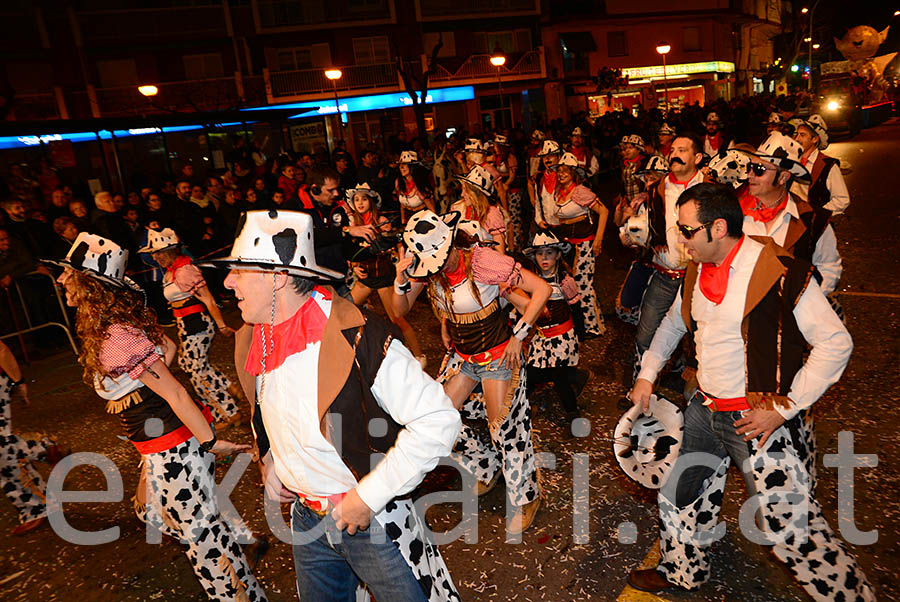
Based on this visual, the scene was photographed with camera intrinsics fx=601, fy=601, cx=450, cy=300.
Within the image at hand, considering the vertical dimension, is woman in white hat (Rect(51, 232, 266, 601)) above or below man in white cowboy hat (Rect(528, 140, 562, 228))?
below

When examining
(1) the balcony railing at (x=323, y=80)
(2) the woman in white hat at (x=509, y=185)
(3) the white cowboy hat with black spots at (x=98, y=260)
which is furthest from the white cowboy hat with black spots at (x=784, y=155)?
(1) the balcony railing at (x=323, y=80)

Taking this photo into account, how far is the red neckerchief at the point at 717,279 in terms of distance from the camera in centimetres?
288

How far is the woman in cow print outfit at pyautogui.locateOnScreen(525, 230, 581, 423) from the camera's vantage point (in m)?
5.54

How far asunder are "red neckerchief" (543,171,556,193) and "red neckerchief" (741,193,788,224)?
339 centimetres

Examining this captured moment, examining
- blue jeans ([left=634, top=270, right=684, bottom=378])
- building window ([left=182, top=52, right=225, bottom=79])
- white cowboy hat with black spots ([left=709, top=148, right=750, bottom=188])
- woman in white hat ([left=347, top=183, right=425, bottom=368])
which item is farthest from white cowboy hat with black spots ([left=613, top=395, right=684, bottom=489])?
building window ([left=182, top=52, right=225, bottom=79])

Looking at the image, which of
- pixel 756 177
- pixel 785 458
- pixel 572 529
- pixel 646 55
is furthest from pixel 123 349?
pixel 646 55

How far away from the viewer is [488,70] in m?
35.9

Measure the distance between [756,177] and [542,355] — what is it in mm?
2385

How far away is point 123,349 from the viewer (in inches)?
127

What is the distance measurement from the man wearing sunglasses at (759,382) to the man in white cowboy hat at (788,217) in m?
1.20

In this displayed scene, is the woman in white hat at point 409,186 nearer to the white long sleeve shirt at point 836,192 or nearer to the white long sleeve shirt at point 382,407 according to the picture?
the white long sleeve shirt at point 836,192

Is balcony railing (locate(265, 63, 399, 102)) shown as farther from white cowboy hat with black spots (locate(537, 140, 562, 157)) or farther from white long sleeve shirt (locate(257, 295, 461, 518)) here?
white long sleeve shirt (locate(257, 295, 461, 518))

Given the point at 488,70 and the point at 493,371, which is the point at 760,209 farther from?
the point at 488,70

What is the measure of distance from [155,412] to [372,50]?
3557cm
